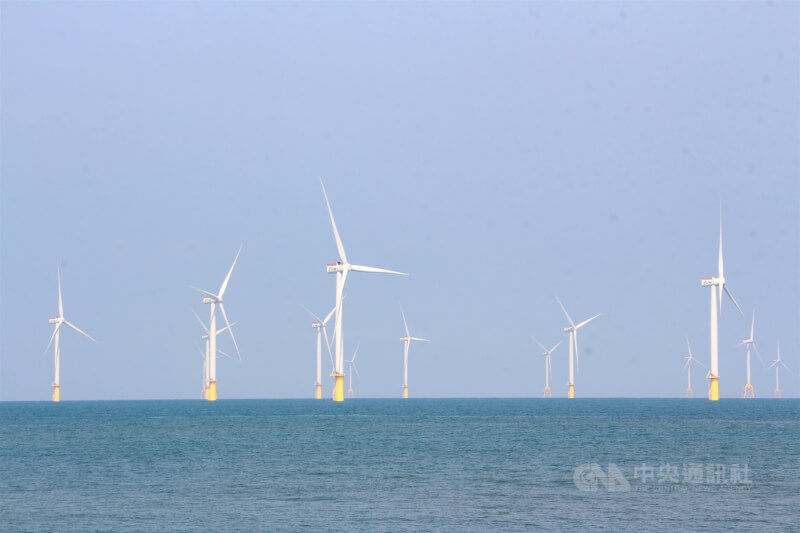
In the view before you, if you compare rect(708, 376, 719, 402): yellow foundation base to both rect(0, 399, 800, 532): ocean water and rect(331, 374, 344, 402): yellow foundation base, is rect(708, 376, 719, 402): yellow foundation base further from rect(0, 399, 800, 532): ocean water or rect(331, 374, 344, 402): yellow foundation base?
rect(0, 399, 800, 532): ocean water

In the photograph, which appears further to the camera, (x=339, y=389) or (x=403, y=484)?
(x=339, y=389)

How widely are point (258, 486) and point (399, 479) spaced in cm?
754

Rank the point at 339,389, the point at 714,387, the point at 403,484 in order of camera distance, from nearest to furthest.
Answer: the point at 403,484
the point at 339,389
the point at 714,387

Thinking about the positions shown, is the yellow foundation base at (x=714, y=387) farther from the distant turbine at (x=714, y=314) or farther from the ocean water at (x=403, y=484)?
the ocean water at (x=403, y=484)

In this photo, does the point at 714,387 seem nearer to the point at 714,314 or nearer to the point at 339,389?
the point at 714,314

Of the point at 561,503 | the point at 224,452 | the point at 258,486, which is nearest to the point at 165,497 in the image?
the point at 258,486

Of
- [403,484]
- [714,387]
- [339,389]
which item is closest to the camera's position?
[403,484]

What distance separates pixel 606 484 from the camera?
5234 centimetres

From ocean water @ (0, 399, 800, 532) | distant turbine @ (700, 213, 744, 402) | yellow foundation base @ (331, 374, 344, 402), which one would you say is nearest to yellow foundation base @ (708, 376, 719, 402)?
distant turbine @ (700, 213, 744, 402)

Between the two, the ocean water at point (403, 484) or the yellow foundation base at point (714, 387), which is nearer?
the ocean water at point (403, 484)

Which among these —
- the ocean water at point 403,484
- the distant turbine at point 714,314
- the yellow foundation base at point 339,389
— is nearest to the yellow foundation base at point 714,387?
the distant turbine at point 714,314

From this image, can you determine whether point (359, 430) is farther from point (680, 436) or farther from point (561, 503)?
point (561, 503)

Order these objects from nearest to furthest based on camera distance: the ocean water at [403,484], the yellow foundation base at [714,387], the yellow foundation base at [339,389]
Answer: the ocean water at [403,484]
the yellow foundation base at [339,389]
the yellow foundation base at [714,387]

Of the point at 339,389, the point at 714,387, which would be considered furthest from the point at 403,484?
the point at 714,387
